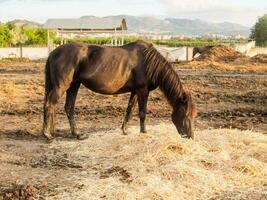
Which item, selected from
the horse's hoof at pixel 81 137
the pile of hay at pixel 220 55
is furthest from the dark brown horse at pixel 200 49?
the horse's hoof at pixel 81 137

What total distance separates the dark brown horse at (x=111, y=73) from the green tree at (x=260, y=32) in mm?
74581

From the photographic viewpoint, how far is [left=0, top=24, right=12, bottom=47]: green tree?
44.7 meters

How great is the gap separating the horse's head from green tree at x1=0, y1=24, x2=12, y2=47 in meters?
39.7

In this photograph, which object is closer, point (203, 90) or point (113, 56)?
point (113, 56)

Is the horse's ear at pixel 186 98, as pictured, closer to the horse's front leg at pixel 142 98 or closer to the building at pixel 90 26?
the horse's front leg at pixel 142 98

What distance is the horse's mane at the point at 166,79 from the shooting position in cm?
802

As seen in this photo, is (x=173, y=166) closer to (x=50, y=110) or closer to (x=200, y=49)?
(x=50, y=110)

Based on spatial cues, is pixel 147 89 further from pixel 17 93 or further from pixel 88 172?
pixel 17 93

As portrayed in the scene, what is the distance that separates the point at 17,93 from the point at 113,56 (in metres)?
7.29

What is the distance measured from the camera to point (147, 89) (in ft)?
27.8

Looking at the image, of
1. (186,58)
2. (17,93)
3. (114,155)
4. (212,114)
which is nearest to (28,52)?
(186,58)

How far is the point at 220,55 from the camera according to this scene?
34.1m

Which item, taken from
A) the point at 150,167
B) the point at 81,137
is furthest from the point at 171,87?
the point at 150,167

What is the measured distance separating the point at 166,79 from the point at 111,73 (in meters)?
1.06
